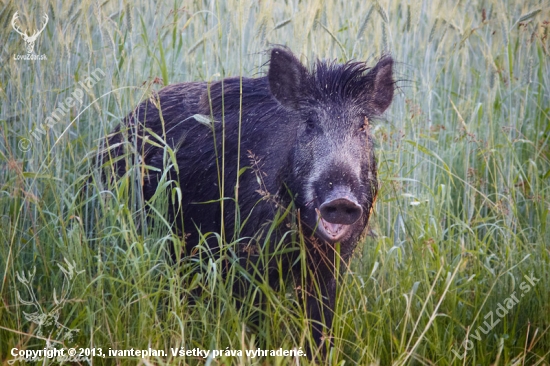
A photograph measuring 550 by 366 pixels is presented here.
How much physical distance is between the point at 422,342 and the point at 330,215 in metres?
0.79

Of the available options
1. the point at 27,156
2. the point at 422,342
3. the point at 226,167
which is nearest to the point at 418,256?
the point at 422,342

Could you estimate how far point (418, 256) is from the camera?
3.65m

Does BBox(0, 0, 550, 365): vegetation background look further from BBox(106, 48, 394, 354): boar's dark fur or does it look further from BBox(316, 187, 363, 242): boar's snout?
BBox(316, 187, 363, 242): boar's snout

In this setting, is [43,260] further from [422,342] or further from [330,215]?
[422,342]

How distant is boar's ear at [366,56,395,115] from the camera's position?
393 cm

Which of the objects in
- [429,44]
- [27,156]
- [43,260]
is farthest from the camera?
[429,44]

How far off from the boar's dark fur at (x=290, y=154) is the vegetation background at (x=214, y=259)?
0.19 meters

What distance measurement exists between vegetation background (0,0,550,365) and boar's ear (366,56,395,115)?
0.52 ft

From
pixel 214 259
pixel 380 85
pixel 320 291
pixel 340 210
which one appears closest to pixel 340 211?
pixel 340 210

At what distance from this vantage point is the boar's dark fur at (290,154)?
11.4 feet

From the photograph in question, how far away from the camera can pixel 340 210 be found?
10.5 feet

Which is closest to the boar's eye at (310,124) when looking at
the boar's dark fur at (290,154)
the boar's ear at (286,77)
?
the boar's dark fur at (290,154)

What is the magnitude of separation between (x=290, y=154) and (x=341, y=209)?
2.16ft

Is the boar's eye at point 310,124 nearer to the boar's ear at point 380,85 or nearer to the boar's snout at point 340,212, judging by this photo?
the boar's ear at point 380,85
